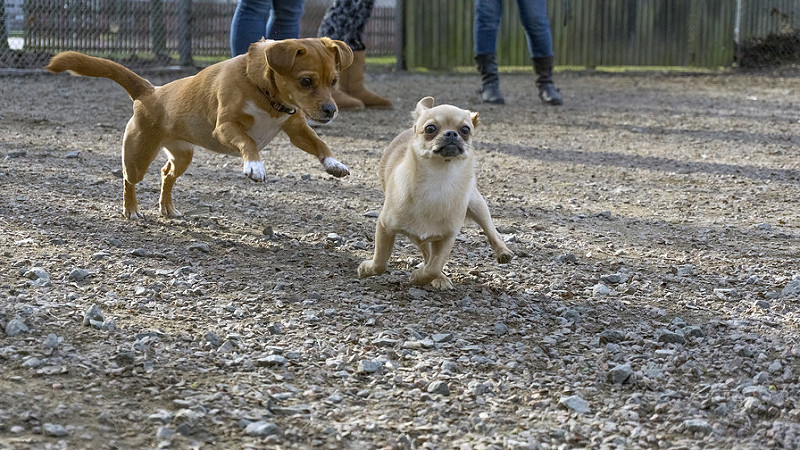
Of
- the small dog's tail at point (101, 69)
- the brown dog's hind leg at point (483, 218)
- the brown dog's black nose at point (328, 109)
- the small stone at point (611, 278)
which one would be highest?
the small dog's tail at point (101, 69)

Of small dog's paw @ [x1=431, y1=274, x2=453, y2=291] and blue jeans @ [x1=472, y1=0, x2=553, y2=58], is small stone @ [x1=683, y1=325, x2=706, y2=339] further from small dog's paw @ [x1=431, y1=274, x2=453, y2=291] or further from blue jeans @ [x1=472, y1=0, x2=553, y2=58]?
blue jeans @ [x1=472, y1=0, x2=553, y2=58]

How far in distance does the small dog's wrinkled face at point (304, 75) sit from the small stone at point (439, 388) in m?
1.59

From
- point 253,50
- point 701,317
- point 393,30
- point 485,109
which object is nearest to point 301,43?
point 253,50

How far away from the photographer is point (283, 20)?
589 cm

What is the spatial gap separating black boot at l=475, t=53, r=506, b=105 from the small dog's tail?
459cm

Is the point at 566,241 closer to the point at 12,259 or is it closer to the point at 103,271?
the point at 103,271

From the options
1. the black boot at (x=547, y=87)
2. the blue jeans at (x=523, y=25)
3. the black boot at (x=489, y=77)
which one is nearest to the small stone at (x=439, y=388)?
the blue jeans at (x=523, y=25)

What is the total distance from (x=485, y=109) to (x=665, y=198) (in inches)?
135

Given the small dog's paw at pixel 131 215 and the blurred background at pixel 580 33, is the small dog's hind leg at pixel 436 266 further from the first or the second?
the blurred background at pixel 580 33

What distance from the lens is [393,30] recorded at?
1265cm

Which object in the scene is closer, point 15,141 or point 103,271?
point 103,271

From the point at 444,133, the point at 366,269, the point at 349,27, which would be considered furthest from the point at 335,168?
the point at 349,27

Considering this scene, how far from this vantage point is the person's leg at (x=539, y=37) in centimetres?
800

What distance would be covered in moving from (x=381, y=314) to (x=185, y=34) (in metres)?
8.49
